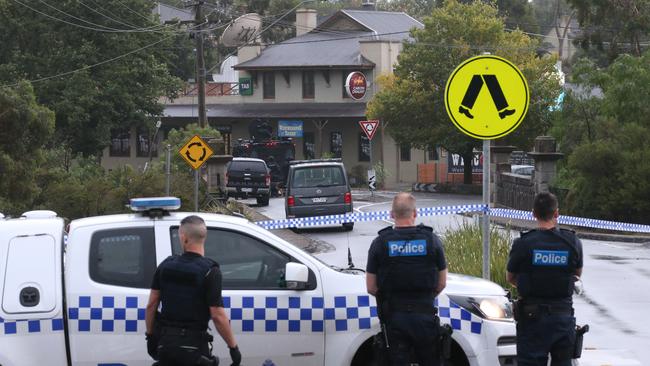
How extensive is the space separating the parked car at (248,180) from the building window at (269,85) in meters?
21.4

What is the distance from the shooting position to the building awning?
59.0 metres

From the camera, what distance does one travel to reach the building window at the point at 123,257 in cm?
805

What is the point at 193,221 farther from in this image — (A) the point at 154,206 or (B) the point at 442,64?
(B) the point at 442,64

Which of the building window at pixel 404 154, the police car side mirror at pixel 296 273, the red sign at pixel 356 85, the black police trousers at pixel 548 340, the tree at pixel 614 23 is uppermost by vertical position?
the tree at pixel 614 23

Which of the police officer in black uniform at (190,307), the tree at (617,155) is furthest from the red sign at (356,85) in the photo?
the police officer in black uniform at (190,307)

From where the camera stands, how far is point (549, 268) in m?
7.57

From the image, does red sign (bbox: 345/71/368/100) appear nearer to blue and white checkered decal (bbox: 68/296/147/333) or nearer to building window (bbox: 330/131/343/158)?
building window (bbox: 330/131/343/158)

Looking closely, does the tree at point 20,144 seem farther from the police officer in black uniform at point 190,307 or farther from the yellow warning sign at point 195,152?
the police officer in black uniform at point 190,307

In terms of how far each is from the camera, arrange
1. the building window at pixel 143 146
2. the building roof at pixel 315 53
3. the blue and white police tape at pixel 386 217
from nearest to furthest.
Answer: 1. the blue and white police tape at pixel 386 217
2. the building roof at pixel 315 53
3. the building window at pixel 143 146

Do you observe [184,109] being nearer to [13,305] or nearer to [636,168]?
[636,168]

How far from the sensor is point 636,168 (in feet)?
92.4

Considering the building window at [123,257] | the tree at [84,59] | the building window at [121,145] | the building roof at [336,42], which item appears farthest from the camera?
the building window at [121,145]

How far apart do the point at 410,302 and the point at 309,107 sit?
2118 inches

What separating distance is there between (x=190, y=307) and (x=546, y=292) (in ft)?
7.88
